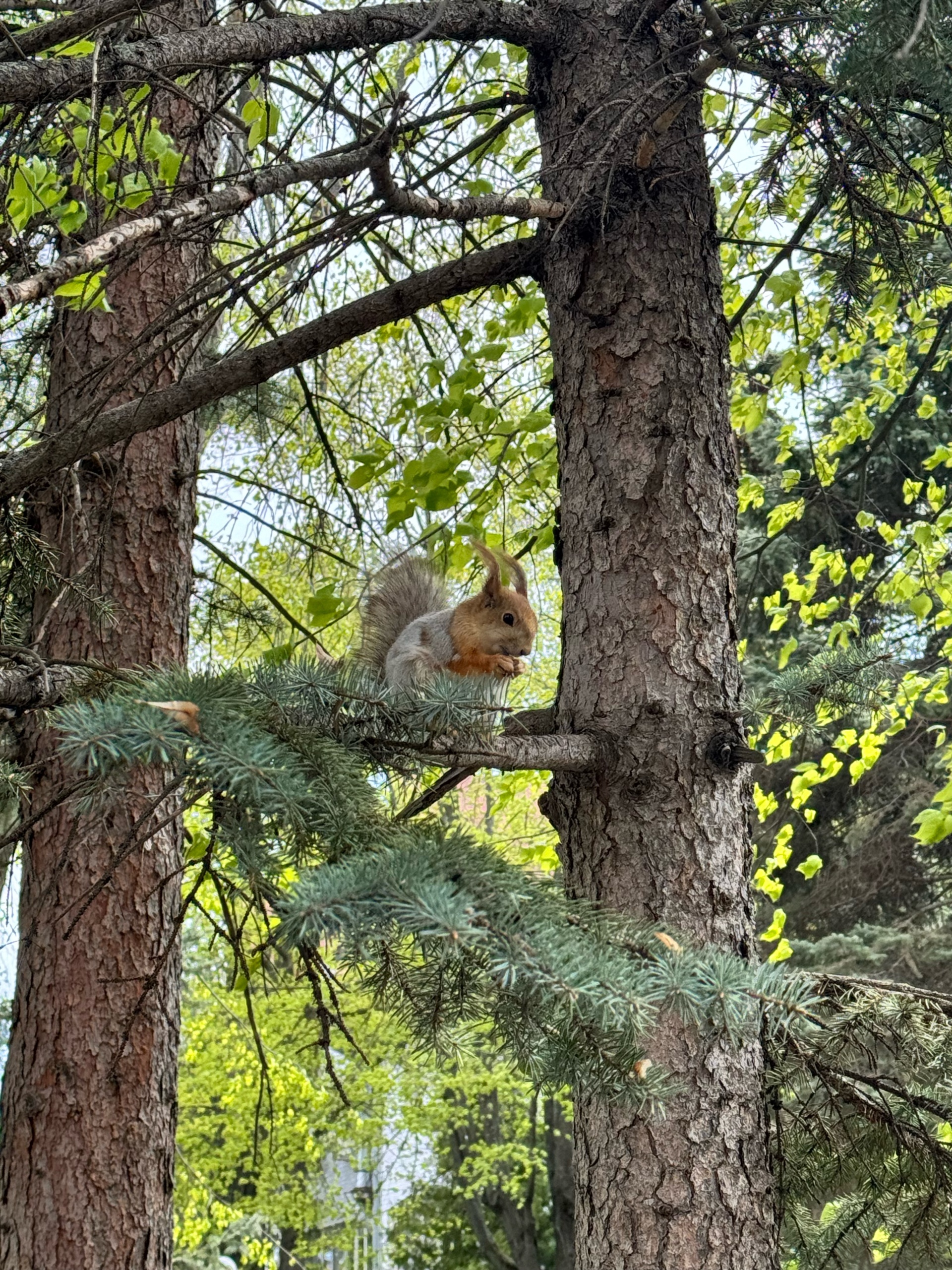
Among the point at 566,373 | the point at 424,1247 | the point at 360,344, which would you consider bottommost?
the point at 424,1247

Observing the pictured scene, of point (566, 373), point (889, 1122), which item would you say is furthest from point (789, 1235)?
point (566, 373)

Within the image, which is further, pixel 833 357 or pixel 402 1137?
pixel 402 1137

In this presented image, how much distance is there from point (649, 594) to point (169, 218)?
964 millimetres

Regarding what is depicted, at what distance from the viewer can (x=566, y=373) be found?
2.27m

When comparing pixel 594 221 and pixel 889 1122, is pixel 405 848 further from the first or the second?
pixel 594 221

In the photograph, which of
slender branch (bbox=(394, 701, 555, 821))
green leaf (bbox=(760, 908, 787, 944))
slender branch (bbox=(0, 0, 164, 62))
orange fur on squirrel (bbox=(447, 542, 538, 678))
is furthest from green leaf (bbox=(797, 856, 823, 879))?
slender branch (bbox=(0, 0, 164, 62))

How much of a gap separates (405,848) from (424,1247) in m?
13.1

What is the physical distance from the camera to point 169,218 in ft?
5.19

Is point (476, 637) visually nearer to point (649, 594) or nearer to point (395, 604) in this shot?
point (395, 604)

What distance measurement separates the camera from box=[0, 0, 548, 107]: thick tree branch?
1.62m

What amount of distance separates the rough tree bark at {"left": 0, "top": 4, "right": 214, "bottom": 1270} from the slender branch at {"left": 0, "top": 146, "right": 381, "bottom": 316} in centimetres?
107

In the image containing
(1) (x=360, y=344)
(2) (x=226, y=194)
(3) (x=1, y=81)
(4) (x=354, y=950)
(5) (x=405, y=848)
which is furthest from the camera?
(1) (x=360, y=344)

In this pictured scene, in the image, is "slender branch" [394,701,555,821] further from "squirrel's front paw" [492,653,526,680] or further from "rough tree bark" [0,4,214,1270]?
"rough tree bark" [0,4,214,1270]

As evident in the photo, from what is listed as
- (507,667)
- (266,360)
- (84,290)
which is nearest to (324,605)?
(507,667)
